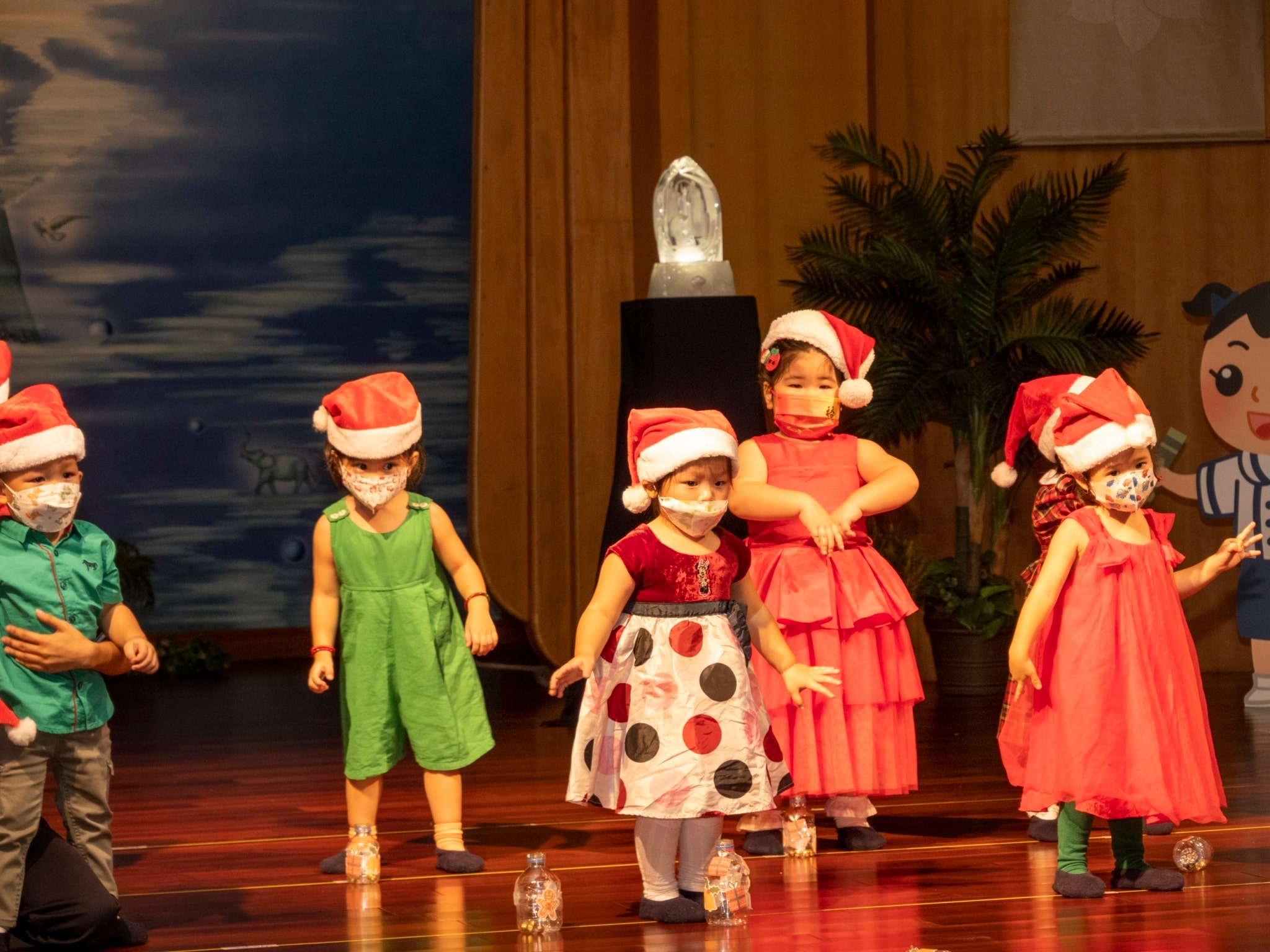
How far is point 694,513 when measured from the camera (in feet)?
11.0

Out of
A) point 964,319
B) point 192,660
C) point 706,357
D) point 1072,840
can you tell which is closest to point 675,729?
point 1072,840

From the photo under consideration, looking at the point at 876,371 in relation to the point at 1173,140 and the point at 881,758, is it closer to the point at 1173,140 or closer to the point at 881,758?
the point at 1173,140

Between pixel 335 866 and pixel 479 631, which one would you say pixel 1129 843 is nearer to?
pixel 479 631

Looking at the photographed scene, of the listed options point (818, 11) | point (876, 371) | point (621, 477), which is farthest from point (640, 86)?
point (621, 477)

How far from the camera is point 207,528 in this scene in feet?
30.2

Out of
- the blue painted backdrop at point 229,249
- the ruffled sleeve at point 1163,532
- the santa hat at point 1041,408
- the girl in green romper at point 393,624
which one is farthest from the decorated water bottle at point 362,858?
the blue painted backdrop at point 229,249

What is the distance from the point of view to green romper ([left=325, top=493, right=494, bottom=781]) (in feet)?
12.8

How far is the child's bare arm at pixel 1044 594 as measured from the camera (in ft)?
11.0

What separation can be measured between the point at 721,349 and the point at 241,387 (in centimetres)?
496

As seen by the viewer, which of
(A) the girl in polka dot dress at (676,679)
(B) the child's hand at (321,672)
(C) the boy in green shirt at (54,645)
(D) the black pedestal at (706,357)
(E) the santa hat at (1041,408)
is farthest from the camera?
(D) the black pedestal at (706,357)

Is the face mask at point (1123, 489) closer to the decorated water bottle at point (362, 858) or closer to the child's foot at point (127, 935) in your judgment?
the decorated water bottle at point (362, 858)

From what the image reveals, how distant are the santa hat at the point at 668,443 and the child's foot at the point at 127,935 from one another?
4.16ft

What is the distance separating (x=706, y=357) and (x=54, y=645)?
234 cm

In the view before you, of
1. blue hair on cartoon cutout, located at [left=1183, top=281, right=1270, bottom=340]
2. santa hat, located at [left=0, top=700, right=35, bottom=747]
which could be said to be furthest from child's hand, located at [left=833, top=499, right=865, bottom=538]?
blue hair on cartoon cutout, located at [left=1183, top=281, right=1270, bottom=340]
